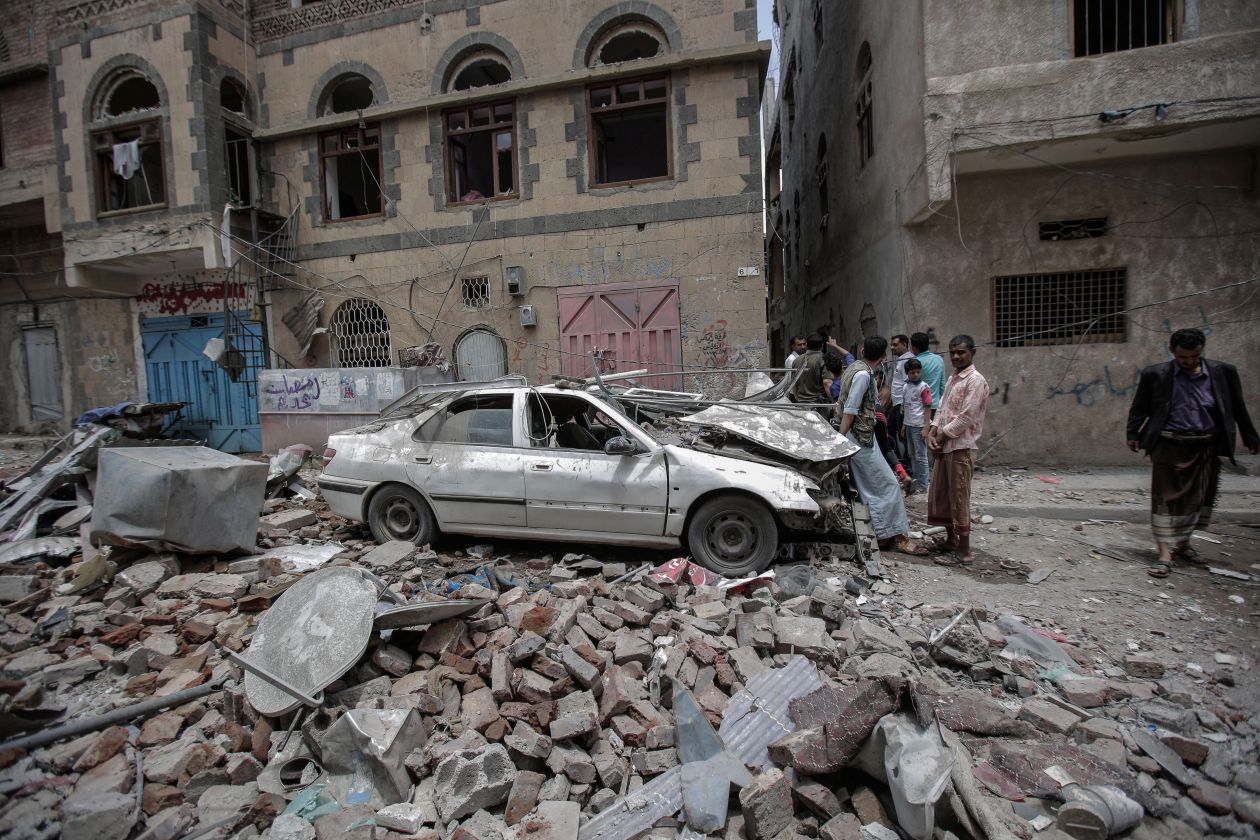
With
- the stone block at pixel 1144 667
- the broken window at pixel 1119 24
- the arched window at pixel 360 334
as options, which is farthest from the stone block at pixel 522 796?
the arched window at pixel 360 334

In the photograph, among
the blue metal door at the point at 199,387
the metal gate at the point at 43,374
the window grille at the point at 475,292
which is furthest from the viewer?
the metal gate at the point at 43,374

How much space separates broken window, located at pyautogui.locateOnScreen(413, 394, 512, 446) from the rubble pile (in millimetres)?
1589

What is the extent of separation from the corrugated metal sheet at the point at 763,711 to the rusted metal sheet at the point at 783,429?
1907 millimetres

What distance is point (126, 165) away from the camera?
11188 mm

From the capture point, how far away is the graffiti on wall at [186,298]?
39.8 feet

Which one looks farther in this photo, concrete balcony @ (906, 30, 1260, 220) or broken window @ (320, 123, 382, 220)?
broken window @ (320, 123, 382, 220)

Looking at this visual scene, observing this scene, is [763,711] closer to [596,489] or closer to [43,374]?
[596,489]

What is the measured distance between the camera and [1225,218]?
7566 millimetres

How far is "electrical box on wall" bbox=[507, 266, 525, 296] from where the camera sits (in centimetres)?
1028

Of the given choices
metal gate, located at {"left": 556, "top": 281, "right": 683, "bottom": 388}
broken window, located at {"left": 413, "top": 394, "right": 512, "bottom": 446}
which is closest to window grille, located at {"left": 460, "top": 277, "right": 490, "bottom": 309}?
metal gate, located at {"left": 556, "top": 281, "right": 683, "bottom": 388}

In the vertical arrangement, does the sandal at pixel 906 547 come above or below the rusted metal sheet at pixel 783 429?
below

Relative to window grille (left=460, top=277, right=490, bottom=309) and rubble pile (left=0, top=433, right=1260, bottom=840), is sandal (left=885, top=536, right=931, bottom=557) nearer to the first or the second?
rubble pile (left=0, top=433, right=1260, bottom=840)

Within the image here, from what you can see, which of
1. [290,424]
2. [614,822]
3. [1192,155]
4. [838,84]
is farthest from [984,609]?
[838,84]

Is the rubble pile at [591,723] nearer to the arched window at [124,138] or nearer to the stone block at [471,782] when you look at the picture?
the stone block at [471,782]
